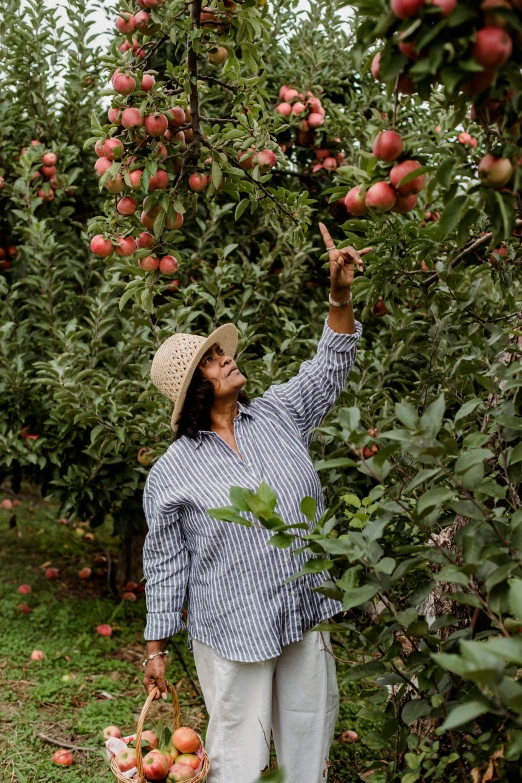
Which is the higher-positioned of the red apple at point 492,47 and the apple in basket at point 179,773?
the red apple at point 492,47

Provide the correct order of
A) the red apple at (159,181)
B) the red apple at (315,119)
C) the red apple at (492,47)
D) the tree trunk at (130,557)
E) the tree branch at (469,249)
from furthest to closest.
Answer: the tree trunk at (130,557) → the red apple at (315,119) → the red apple at (159,181) → the tree branch at (469,249) → the red apple at (492,47)

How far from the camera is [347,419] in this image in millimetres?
1433

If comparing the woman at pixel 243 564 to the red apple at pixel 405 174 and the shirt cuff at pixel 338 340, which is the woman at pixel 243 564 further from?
the red apple at pixel 405 174

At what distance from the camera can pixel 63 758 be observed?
9.81 ft

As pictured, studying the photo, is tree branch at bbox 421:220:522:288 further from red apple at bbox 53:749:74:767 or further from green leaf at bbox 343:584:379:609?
red apple at bbox 53:749:74:767

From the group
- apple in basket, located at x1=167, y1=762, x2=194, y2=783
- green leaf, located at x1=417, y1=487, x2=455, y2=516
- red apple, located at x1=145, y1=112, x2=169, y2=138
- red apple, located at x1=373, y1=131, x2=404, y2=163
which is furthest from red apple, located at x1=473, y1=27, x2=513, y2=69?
apple in basket, located at x1=167, y1=762, x2=194, y2=783

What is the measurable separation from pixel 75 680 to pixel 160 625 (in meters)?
1.75

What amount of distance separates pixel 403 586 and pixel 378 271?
0.92 metres

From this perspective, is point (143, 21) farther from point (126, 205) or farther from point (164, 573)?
point (164, 573)

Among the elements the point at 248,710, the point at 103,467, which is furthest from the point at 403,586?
the point at 103,467

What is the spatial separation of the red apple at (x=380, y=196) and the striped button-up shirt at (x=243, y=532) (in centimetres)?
86

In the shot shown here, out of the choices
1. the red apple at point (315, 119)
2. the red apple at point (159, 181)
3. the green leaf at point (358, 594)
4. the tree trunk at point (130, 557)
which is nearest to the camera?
the green leaf at point (358, 594)

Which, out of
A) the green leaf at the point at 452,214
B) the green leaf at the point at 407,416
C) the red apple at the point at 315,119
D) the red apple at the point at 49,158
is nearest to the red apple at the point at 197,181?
the green leaf at the point at 452,214

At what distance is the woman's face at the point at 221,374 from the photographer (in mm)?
2342
